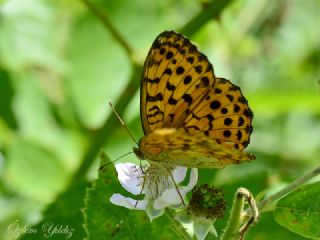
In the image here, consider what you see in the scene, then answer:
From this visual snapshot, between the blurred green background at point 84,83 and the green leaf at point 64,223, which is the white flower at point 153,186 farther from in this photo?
the blurred green background at point 84,83

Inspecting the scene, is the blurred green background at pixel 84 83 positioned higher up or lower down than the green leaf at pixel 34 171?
higher up

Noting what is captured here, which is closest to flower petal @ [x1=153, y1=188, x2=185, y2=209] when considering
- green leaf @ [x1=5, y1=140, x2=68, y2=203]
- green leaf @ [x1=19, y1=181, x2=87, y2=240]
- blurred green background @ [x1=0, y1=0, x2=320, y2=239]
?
green leaf @ [x1=19, y1=181, x2=87, y2=240]

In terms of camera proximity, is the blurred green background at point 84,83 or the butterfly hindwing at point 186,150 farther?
the blurred green background at point 84,83

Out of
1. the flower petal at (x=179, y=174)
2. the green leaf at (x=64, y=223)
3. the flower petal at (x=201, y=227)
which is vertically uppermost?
the flower petal at (x=179, y=174)

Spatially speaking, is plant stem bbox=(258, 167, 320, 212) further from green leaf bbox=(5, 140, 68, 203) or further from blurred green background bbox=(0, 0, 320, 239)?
green leaf bbox=(5, 140, 68, 203)

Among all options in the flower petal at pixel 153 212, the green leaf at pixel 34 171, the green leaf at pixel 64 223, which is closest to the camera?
the flower petal at pixel 153 212

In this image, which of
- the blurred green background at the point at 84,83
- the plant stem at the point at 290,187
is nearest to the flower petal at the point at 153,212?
the plant stem at the point at 290,187

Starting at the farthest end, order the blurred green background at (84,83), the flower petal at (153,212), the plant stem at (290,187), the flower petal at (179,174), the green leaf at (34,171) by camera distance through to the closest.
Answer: the green leaf at (34,171) < the blurred green background at (84,83) < the flower petal at (179,174) < the flower petal at (153,212) < the plant stem at (290,187)

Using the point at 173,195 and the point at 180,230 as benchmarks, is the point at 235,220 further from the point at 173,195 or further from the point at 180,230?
the point at 173,195
